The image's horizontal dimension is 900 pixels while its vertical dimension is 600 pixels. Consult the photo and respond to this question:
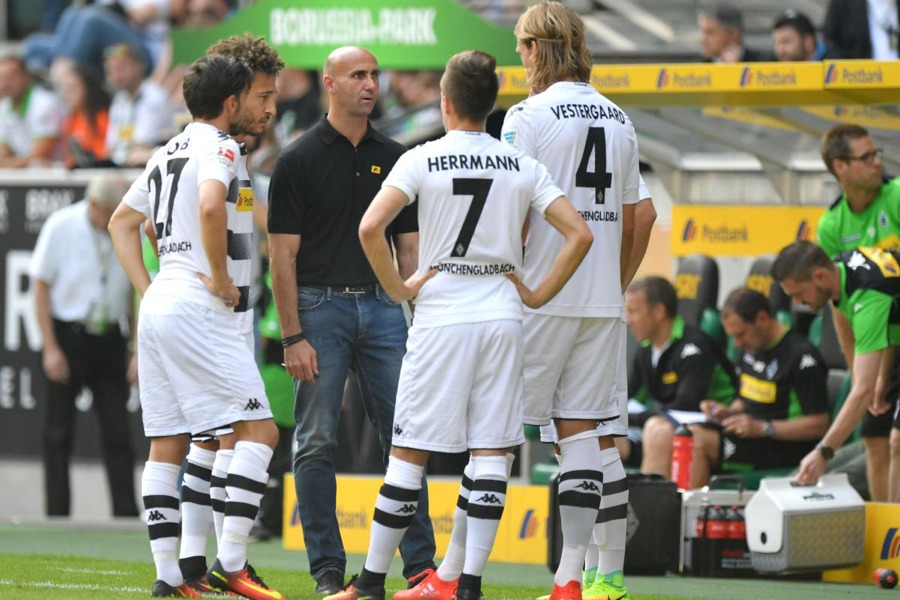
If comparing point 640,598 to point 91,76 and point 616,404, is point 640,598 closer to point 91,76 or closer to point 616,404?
point 616,404

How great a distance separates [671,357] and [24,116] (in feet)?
37.0

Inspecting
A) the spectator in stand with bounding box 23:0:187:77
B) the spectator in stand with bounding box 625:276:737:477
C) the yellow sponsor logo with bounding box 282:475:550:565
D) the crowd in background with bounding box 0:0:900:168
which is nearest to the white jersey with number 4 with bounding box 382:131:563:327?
the yellow sponsor logo with bounding box 282:475:550:565

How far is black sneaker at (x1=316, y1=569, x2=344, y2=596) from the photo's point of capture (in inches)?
265

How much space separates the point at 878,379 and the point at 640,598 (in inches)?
85.6

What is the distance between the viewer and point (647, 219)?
6.72m

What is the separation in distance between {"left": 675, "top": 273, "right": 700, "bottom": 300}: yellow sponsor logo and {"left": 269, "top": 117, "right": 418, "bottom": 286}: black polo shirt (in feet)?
15.2

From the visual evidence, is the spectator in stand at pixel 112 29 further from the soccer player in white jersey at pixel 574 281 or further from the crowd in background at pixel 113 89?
the soccer player in white jersey at pixel 574 281

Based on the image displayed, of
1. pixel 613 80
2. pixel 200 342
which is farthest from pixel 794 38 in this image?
pixel 200 342

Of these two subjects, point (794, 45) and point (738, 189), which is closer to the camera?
point (794, 45)

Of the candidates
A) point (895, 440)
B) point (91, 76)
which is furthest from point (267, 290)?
point (91, 76)

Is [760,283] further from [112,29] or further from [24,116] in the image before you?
[24,116]

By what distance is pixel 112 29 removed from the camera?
19.6 metres

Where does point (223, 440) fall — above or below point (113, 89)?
below

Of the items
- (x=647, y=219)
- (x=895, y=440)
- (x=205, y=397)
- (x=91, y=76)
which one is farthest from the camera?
(x=91, y=76)
